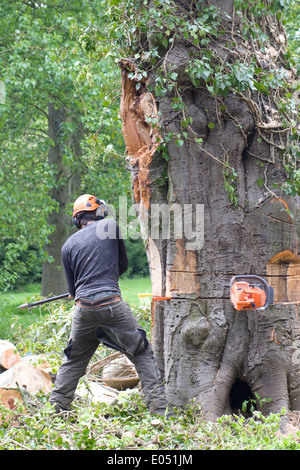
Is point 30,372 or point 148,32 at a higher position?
point 148,32

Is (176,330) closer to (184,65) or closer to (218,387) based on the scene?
(218,387)

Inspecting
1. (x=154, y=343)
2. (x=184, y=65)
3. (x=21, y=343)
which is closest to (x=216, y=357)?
(x=154, y=343)

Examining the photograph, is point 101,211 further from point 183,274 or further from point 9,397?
point 9,397

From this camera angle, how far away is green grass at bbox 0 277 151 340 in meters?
8.91

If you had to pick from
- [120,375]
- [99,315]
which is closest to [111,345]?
[99,315]

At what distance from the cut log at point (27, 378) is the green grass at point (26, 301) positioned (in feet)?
4.49

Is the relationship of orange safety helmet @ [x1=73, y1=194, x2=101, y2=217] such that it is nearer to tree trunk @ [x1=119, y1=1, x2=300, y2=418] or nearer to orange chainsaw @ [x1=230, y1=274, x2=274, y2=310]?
tree trunk @ [x1=119, y1=1, x2=300, y2=418]

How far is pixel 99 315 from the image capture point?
190 inches

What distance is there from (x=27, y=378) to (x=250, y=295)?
2.50 m

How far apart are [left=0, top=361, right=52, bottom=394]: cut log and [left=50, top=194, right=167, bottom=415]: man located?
2.37ft

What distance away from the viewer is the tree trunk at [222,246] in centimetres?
497

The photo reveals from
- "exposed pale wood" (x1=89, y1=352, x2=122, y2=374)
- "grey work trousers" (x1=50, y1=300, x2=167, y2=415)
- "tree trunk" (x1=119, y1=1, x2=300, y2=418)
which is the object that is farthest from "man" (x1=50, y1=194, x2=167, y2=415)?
"exposed pale wood" (x1=89, y1=352, x2=122, y2=374)

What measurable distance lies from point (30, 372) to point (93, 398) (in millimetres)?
767

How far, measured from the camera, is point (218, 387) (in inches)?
193
